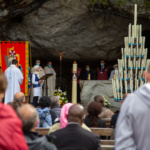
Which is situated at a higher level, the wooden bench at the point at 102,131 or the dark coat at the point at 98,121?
the dark coat at the point at 98,121

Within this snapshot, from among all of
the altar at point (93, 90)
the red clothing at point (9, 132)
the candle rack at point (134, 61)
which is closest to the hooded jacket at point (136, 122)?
the red clothing at point (9, 132)

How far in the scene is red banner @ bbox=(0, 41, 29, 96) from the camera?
1294 cm

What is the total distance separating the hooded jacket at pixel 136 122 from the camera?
237 centimetres

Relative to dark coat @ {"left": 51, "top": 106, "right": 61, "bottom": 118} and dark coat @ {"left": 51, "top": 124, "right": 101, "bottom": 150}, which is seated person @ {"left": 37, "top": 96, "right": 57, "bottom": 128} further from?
dark coat @ {"left": 51, "top": 124, "right": 101, "bottom": 150}

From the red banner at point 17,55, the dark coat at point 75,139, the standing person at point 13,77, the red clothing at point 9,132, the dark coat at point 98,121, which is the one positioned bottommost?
the dark coat at point 98,121

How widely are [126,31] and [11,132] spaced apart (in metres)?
13.4

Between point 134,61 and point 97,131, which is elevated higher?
point 134,61

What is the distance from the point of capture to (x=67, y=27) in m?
14.5

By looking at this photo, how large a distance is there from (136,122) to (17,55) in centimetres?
1104

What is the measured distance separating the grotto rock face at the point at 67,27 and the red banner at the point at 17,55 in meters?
1.06

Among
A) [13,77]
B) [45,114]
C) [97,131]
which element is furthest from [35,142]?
[13,77]

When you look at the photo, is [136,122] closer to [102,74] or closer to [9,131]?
[9,131]

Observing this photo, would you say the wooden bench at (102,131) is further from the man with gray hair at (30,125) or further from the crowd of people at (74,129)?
the man with gray hair at (30,125)

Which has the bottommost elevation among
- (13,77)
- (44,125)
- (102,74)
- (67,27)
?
(44,125)
